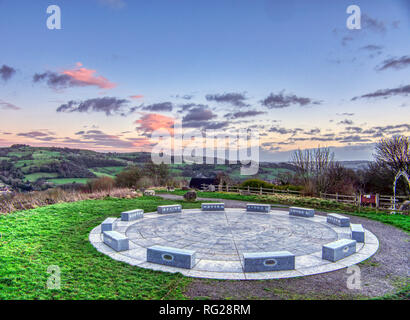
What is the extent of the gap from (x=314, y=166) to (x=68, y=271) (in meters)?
27.1

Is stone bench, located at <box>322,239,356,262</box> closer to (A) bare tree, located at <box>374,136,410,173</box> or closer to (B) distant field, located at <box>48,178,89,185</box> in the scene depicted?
(A) bare tree, located at <box>374,136,410,173</box>

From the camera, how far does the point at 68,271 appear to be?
18.8 ft

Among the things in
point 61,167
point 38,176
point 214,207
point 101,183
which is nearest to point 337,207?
point 214,207

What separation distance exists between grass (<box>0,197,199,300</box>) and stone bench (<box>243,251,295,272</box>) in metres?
1.61

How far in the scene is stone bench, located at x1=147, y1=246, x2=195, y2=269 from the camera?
6250mm

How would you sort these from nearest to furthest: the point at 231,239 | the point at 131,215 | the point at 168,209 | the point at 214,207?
the point at 231,239
the point at 131,215
the point at 168,209
the point at 214,207

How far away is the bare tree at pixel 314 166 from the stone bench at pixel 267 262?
21227 millimetres

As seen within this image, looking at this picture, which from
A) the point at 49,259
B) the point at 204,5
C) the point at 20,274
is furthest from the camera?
the point at 204,5

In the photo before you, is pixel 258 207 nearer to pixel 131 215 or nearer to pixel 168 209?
pixel 168 209

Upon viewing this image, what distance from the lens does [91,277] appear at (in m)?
5.47

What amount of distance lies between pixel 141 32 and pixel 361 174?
3398 centimetres

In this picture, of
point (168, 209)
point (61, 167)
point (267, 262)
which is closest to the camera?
point (267, 262)

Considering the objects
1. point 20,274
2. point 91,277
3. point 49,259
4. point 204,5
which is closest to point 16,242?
point 49,259
